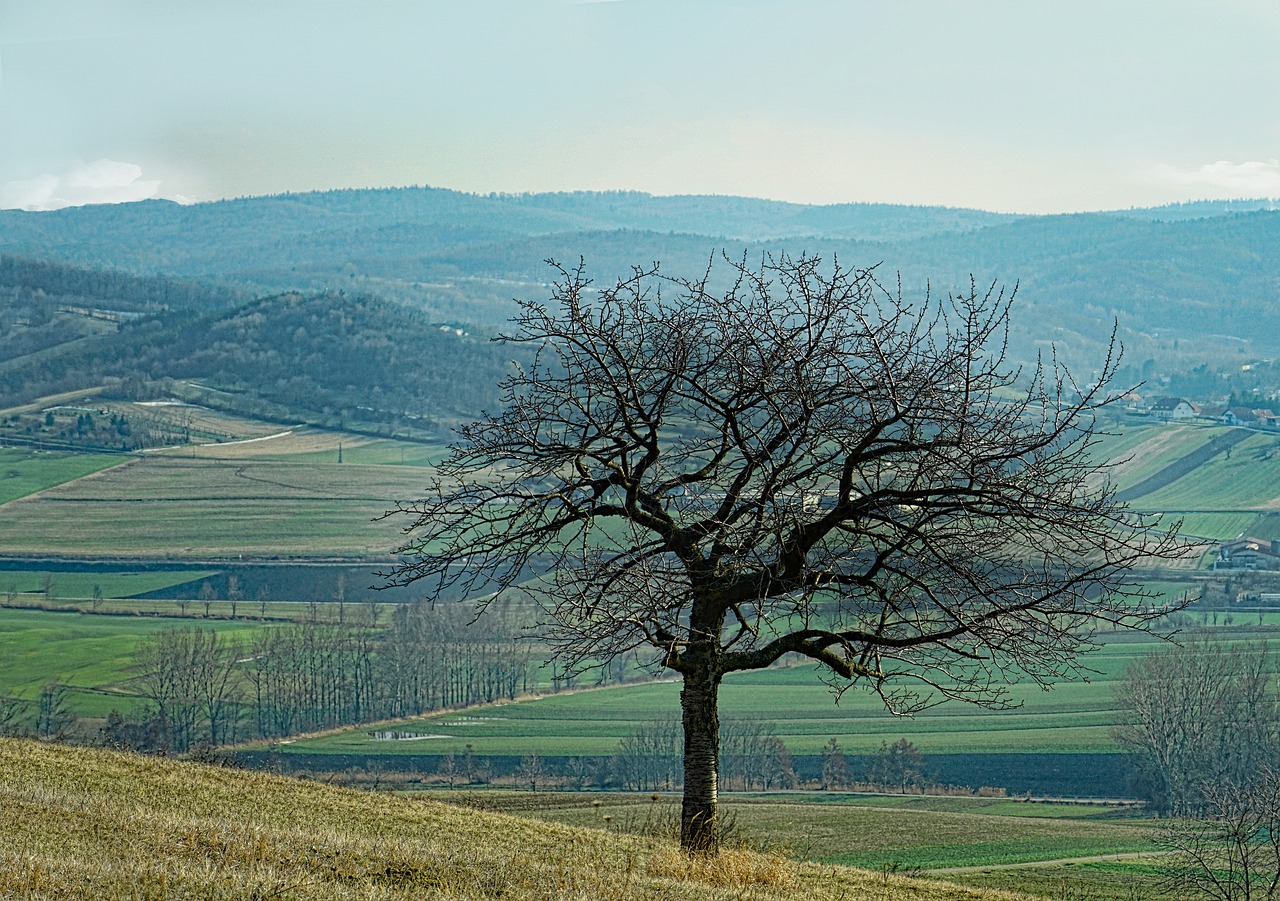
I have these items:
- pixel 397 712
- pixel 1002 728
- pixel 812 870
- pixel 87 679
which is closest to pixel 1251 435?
pixel 1002 728

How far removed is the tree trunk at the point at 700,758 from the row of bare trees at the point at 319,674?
67029 millimetres

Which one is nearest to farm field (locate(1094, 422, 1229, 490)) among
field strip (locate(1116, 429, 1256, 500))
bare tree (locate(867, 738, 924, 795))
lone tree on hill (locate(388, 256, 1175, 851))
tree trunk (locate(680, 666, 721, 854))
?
field strip (locate(1116, 429, 1256, 500))

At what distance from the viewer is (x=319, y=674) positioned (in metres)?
89.2

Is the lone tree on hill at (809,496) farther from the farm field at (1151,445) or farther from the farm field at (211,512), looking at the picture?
the farm field at (1151,445)

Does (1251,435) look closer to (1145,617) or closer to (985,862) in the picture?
(985,862)

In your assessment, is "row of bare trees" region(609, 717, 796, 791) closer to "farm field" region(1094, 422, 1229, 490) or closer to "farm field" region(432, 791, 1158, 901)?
"farm field" region(432, 791, 1158, 901)

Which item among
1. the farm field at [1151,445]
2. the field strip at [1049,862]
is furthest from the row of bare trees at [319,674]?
the farm field at [1151,445]

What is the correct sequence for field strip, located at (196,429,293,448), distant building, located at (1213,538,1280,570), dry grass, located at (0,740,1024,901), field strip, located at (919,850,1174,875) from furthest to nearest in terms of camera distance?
field strip, located at (196,429,293,448) < distant building, located at (1213,538,1280,570) < field strip, located at (919,850,1174,875) < dry grass, located at (0,740,1024,901)

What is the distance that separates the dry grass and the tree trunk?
18.5 inches

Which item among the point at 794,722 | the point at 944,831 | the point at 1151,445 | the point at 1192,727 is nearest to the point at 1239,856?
the point at 944,831

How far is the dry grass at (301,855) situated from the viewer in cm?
858

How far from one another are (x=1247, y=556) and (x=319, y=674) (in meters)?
79.8

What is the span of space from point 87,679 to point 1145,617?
85.7 metres

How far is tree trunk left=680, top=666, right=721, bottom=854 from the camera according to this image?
41.1ft
